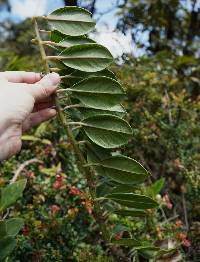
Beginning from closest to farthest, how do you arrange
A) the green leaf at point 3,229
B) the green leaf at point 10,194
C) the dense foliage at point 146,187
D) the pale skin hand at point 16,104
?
the pale skin hand at point 16,104
the green leaf at point 3,229
the green leaf at point 10,194
the dense foliage at point 146,187

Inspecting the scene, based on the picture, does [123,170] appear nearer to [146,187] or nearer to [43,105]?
[43,105]

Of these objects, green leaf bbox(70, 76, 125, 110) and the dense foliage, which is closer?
green leaf bbox(70, 76, 125, 110)

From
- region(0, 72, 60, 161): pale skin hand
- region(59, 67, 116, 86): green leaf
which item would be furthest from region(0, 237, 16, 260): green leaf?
region(59, 67, 116, 86): green leaf

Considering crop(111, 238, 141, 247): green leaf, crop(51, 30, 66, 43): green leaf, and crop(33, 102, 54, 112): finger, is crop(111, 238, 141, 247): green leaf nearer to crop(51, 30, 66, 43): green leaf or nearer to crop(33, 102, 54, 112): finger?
crop(33, 102, 54, 112): finger

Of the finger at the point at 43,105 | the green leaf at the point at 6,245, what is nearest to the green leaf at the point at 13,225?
the green leaf at the point at 6,245

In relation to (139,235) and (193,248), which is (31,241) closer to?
(139,235)

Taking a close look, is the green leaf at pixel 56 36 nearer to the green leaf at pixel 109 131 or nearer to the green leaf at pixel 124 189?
the green leaf at pixel 109 131
